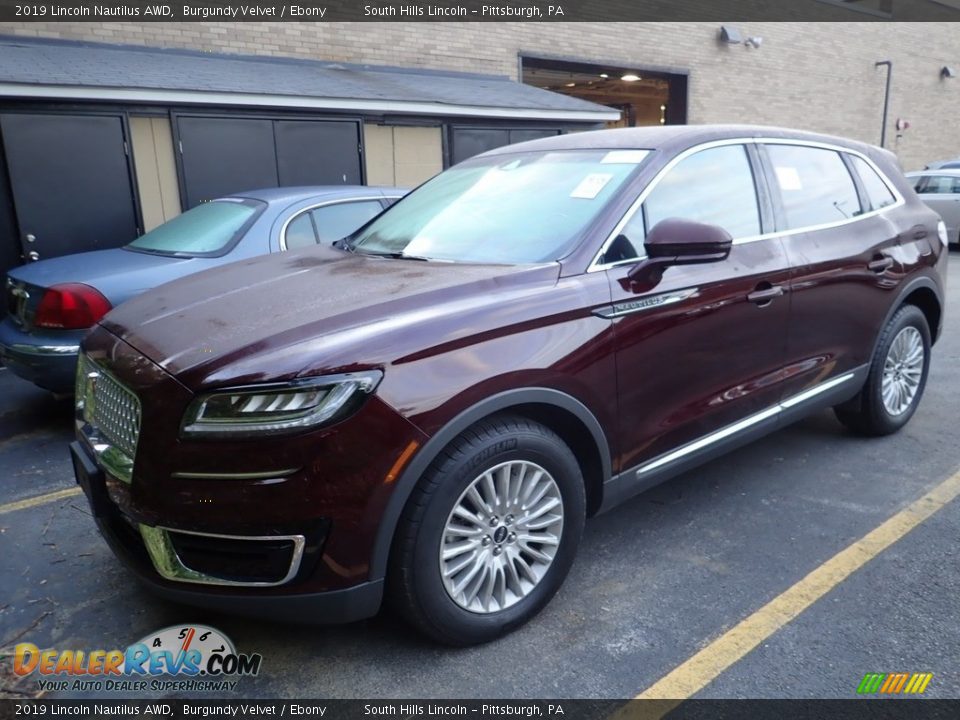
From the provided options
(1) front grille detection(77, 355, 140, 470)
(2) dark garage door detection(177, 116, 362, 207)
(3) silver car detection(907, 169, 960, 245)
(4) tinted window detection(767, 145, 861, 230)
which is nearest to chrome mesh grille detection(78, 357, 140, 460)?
(1) front grille detection(77, 355, 140, 470)

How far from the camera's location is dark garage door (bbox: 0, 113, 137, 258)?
24.0 feet

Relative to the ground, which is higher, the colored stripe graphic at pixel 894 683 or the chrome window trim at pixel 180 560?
the chrome window trim at pixel 180 560

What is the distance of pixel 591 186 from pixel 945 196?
45.8 feet

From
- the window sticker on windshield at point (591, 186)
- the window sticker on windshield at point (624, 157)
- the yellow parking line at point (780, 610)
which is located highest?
the window sticker on windshield at point (624, 157)

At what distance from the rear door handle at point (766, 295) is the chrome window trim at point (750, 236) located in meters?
0.23

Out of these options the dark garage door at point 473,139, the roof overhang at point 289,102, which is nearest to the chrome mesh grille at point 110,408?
the roof overhang at point 289,102

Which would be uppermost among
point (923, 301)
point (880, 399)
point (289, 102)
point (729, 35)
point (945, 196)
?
point (729, 35)

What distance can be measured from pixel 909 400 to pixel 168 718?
171 inches

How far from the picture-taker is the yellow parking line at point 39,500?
12.6 ft

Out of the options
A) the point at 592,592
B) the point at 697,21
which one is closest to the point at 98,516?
the point at 592,592

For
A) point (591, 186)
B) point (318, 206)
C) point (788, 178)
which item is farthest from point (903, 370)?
point (318, 206)

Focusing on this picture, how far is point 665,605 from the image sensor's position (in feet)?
9.45

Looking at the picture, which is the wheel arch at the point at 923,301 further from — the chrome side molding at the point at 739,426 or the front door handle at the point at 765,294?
the front door handle at the point at 765,294

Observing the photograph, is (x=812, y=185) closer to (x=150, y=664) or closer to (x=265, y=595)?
(x=265, y=595)
